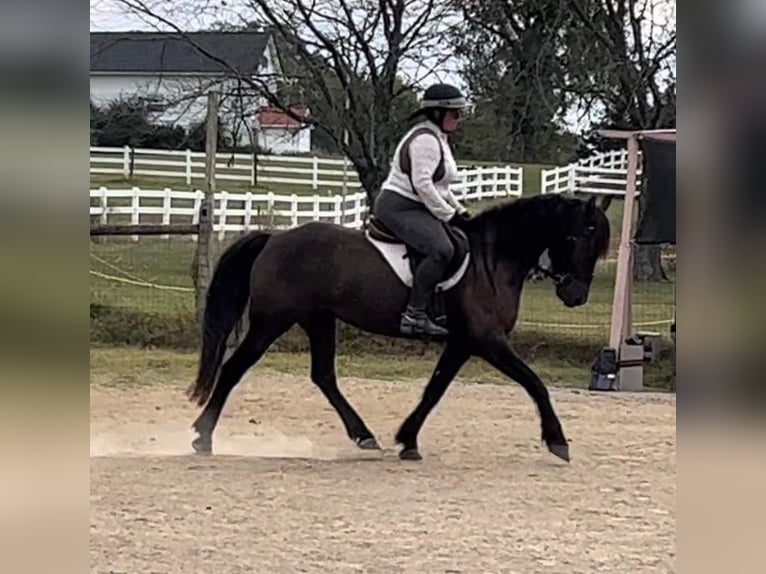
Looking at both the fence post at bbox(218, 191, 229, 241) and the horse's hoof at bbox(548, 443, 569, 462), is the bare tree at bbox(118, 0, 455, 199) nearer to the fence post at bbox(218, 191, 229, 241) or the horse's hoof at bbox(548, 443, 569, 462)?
the fence post at bbox(218, 191, 229, 241)

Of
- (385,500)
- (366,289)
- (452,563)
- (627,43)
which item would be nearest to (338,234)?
(366,289)

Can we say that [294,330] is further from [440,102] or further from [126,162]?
[440,102]

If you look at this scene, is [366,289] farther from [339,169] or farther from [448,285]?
[339,169]

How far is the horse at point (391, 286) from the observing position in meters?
4.42

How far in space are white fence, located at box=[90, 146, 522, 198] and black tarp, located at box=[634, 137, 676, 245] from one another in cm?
157

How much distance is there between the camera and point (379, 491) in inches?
153

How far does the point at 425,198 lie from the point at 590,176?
4039 millimetres

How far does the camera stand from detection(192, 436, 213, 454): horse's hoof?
4555 millimetres

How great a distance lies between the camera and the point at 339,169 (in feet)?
26.7

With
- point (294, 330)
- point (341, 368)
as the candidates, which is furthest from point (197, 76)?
point (341, 368)

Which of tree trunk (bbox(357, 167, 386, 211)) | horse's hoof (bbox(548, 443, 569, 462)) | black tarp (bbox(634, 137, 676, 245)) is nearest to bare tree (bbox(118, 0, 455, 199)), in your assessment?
tree trunk (bbox(357, 167, 386, 211))

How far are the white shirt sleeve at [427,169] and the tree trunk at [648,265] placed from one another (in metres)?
3.24

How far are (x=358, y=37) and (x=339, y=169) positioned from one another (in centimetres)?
88
